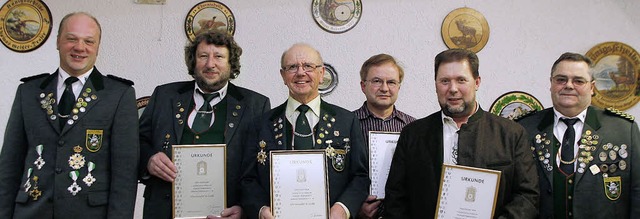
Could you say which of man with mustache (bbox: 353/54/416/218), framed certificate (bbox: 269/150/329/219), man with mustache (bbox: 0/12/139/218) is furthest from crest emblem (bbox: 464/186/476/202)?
man with mustache (bbox: 0/12/139/218)

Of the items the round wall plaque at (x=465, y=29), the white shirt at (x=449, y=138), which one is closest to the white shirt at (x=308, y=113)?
the white shirt at (x=449, y=138)

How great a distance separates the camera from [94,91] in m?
2.41

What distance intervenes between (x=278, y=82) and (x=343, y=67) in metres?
0.49

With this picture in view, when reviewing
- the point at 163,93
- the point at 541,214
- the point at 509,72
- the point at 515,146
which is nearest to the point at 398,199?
the point at 515,146

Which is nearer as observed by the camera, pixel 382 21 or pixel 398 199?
pixel 398 199

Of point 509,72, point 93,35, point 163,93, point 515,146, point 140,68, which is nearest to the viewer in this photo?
point 515,146

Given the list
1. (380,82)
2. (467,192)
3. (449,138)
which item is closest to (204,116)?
(380,82)

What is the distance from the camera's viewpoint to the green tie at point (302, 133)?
2.44 m

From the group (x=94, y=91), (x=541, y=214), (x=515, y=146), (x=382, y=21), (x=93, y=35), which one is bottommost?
(x=541, y=214)

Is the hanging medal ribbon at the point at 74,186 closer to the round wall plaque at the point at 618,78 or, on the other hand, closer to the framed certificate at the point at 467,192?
the framed certificate at the point at 467,192

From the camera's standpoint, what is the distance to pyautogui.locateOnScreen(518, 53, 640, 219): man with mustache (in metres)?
2.40

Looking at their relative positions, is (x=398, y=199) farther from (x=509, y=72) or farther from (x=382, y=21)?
(x=509, y=72)

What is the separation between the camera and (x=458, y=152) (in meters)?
→ 2.22

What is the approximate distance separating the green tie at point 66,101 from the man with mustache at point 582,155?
218 cm
